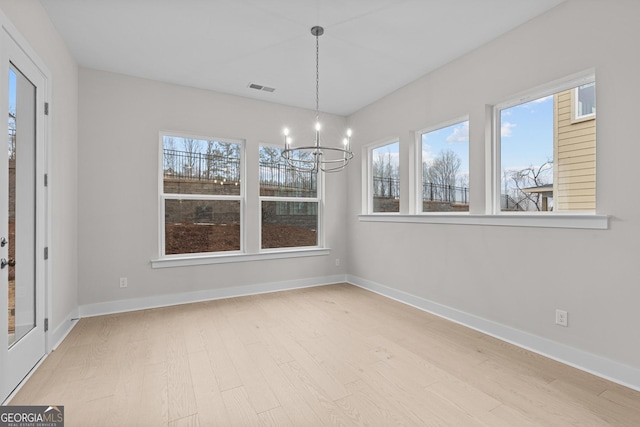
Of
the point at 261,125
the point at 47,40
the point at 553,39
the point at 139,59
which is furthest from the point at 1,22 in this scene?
the point at 553,39

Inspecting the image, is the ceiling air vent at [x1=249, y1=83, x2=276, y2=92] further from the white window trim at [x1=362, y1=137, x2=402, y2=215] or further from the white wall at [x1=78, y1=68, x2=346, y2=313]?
the white window trim at [x1=362, y1=137, x2=402, y2=215]

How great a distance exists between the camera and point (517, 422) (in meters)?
1.75

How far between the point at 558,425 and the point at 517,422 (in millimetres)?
218

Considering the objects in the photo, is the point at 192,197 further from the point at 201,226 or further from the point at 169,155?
the point at 169,155

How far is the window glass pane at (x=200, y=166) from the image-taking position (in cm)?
405

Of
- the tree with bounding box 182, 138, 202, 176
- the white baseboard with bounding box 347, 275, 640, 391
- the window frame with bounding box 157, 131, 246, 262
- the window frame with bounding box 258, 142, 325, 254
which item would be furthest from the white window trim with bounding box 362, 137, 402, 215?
the tree with bounding box 182, 138, 202, 176

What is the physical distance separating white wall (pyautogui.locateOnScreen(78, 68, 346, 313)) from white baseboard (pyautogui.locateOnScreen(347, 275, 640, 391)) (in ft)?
8.25

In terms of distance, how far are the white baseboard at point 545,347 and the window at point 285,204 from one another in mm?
1979

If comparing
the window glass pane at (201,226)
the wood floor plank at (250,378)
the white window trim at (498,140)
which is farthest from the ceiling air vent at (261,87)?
the wood floor plank at (250,378)

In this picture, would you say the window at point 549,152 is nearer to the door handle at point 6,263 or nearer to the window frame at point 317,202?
the window frame at point 317,202

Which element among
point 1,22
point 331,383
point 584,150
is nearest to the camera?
point 1,22

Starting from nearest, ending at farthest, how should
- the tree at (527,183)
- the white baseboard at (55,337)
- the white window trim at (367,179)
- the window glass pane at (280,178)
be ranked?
the white baseboard at (55,337)
the tree at (527,183)
the window glass pane at (280,178)
the white window trim at (367,179)

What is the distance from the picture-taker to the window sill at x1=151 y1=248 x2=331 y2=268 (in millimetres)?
3912

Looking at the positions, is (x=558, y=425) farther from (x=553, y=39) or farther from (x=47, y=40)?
(x=47, y=40)
